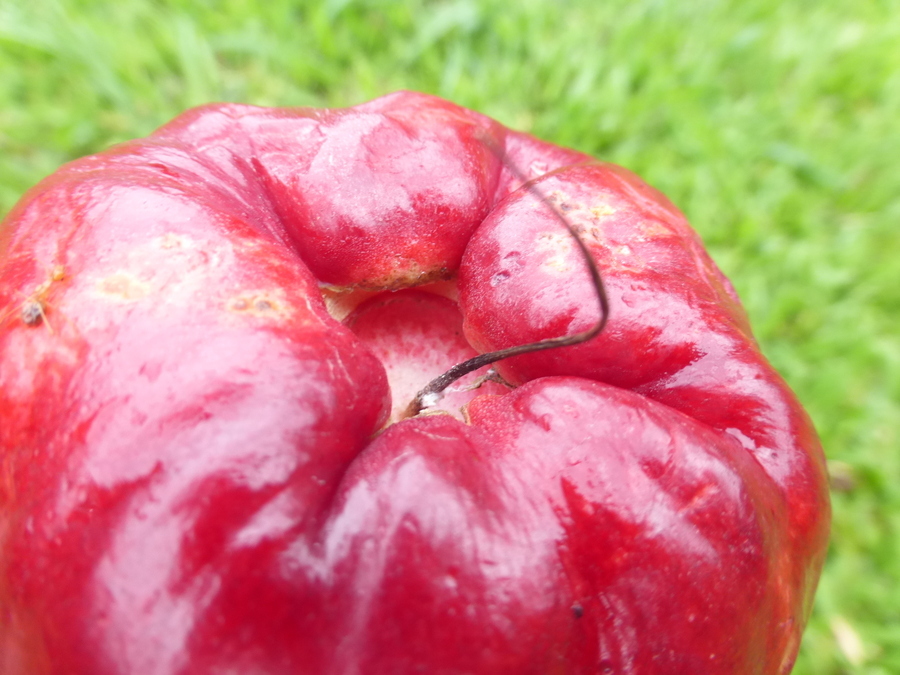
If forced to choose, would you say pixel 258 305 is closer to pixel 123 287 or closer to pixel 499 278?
pixel 123 287

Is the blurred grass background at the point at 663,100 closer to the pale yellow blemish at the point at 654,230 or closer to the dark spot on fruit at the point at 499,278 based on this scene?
the pale yellow blemish at the point at 654,230

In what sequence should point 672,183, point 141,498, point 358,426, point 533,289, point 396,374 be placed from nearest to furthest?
point 141,498
point 358,426
point 533,289
point 396,374
point 672,183

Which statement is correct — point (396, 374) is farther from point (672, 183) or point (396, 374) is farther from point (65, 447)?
point (672, 183)

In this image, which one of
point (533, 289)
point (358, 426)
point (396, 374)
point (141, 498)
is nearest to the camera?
point (141, 498)

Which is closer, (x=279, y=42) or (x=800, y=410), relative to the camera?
(x=800, y=410)

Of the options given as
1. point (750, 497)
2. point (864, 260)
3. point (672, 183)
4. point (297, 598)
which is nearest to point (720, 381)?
point (750, 497)

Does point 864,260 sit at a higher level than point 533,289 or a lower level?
lower

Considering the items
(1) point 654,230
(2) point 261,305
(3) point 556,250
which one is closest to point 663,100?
(1) point 654,230
